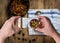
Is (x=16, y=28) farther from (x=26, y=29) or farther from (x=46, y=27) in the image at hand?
(x=46, y=27)

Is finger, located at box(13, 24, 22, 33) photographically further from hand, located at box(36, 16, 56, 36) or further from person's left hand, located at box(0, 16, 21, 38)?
hand, located at box(36, 16, 56, 36)

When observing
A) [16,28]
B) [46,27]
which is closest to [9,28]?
[16,28]

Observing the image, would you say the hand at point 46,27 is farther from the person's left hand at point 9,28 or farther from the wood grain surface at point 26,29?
the person's left hand at point 9,28

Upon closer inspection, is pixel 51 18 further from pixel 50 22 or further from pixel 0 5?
pixel 0 5

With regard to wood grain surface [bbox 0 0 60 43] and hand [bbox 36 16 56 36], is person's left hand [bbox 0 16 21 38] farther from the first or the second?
hand [bbox 36 16 56 36]

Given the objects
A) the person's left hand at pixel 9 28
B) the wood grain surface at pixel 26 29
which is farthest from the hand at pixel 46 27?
the person's left hand at pixel 9 28

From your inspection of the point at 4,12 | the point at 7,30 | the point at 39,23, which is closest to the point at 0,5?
the point at 4,12

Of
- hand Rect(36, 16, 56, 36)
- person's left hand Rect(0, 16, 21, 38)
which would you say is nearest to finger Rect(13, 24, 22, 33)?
person's left hand Rect(0, 16, 21, 38)
